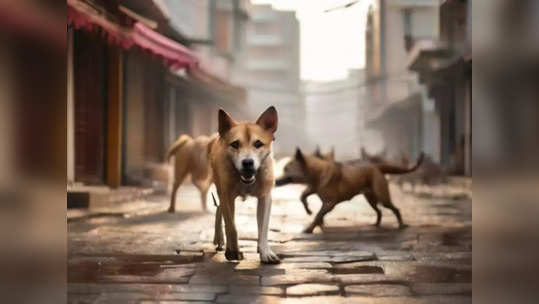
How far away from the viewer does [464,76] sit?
49.0ft

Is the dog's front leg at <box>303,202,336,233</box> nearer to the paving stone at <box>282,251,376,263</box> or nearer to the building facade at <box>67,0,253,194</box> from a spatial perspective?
the paving stone at <box>282,251,376,263</box>

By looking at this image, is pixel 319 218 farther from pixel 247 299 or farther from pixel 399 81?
pixel 399 81

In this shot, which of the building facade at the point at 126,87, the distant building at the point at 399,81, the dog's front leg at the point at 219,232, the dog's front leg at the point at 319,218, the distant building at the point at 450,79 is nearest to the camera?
the dog's front leg at the point at 219,232

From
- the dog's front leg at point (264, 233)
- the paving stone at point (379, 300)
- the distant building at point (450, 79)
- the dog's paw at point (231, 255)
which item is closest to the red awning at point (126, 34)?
the dog's front leg at point (264, 233)

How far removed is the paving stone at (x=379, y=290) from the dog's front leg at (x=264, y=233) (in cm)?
103

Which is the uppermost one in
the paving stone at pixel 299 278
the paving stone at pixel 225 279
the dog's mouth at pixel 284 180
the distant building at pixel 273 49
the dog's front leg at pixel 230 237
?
the distant building at pixel 273 49

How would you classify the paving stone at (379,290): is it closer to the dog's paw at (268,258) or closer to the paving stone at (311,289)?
the paving stone at (311,289)

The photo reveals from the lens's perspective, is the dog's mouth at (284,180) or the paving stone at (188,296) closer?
the paving stone at (188,296)

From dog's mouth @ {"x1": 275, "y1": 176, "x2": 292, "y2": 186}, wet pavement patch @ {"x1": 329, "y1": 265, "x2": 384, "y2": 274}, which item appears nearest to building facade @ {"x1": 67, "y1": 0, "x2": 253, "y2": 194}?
dog's mouth @ {"x1": 275, "y1": 176, "x2": 292, "y2": 186}

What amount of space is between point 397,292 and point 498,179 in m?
1.72

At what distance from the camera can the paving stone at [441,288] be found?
3619 millimetres

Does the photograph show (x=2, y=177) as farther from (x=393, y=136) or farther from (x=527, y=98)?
(x=393, y=136)

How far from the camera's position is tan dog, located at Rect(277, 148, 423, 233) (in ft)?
22.2

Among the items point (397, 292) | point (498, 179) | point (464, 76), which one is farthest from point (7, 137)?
point (464, 76)
